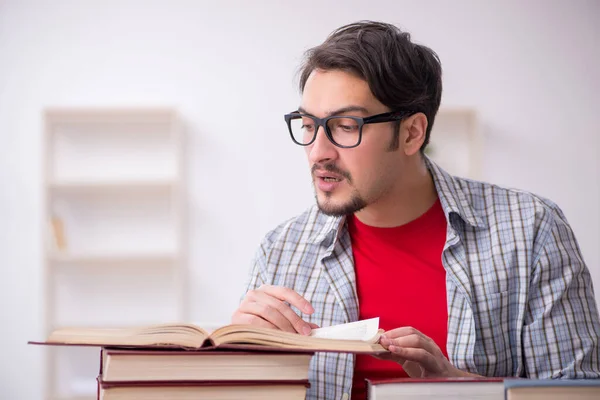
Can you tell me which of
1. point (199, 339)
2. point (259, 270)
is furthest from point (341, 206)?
point (199, 339)

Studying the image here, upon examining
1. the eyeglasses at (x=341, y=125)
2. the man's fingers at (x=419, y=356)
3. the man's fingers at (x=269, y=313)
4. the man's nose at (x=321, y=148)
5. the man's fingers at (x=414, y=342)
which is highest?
the eyeglasses at (x=341, y=125)

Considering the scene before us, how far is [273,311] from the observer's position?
114 cm

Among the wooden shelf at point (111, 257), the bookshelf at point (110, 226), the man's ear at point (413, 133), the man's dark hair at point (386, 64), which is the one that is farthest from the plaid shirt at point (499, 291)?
the bookshelf at point (110, 226)

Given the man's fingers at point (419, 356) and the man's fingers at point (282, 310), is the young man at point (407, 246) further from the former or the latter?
the man's fingers at point (419, 356)

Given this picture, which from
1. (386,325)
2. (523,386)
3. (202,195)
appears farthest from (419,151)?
(202,195)

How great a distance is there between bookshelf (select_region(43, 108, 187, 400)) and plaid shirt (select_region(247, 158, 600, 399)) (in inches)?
91.2

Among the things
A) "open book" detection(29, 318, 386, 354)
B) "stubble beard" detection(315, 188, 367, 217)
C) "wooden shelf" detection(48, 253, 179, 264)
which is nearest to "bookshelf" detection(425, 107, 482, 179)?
"wooden shelf" detection(48, 253, 179, 264)

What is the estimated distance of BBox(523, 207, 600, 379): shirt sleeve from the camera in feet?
4.25

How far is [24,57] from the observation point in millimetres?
3877

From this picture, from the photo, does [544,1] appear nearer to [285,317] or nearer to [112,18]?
[112,18]

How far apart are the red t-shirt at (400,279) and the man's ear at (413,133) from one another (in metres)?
0.15

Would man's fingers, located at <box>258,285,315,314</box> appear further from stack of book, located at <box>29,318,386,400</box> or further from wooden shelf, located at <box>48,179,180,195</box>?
wooden shelf, located at <box>48,179,180,195</box>

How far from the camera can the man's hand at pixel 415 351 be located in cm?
98

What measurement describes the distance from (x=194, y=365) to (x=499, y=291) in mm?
803
